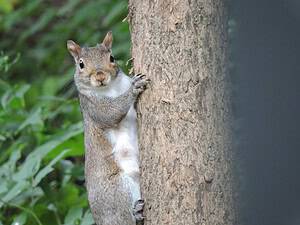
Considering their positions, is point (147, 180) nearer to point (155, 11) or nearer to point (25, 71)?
point (155, 11)

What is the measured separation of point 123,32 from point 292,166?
4.09 m

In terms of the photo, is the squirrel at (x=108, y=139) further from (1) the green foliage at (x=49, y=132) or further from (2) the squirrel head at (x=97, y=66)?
(1) the green foliage at (x=49, y=132)

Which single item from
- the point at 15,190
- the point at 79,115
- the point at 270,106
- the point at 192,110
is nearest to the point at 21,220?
the point at 15,190

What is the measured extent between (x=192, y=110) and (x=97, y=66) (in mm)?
801

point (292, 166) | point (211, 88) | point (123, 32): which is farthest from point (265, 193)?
point (123, 32)

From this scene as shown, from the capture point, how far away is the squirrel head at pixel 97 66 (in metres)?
3.24

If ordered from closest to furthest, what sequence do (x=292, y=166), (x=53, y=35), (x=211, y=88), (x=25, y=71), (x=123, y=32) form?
(x=292, y=166) → (x=211, y=88) → (x=123, y=32) → (x=53, y=35) → (x=25, y=71)

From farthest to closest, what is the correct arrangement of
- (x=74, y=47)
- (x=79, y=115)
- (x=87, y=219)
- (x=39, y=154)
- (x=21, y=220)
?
(x=79, y=115), (x=39, y=154), (x=21, y=220), (x=87, y=219), (x=74, y=47)

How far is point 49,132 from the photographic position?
16.1 feet

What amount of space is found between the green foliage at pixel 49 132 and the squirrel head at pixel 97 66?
1.12 ft

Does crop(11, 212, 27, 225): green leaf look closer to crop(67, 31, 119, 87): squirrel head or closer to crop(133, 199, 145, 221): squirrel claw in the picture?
crop(67, 31, 119, 87): squirrel head

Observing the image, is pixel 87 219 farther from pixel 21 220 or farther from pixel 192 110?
pixel 192 110

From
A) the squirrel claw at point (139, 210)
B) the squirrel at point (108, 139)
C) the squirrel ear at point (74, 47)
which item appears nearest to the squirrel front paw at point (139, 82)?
the squirrel at point (108, 139)

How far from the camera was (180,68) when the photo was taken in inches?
102
